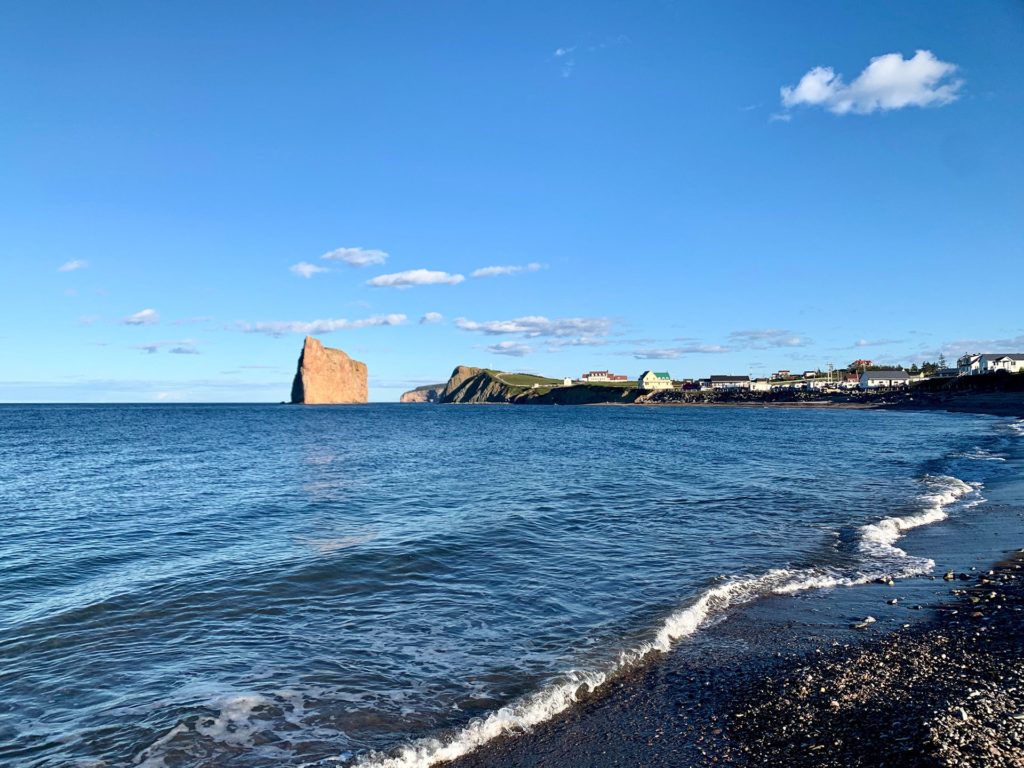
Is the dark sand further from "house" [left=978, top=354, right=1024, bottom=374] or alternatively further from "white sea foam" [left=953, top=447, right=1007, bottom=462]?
"house" [left=978, top=354, right=1024, bottom=374]

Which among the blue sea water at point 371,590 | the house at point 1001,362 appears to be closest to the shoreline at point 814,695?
the blue sea water at point 371,590

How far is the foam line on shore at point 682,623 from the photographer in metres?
7.97

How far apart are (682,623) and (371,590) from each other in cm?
743

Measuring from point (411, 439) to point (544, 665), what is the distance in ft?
200

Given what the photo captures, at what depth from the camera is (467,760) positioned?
305 inches

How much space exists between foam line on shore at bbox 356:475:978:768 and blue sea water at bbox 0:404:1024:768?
0.05 metres

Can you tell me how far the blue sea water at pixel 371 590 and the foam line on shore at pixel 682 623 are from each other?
5 cm

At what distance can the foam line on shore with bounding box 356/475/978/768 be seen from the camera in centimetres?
797

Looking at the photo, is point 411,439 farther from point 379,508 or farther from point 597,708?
point 597,708

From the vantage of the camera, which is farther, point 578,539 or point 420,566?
point 578,539

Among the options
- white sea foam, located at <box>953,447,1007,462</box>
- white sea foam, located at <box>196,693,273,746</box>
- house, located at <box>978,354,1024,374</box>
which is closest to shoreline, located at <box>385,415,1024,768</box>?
white sea foam, located at <box>196,693,273,746</box>

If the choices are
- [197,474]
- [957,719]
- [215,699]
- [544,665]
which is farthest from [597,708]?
[197,474]

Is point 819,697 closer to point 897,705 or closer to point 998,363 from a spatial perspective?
point 897,705

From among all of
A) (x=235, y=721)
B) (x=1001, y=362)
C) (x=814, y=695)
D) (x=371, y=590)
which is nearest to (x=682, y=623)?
(x=814, y=695)
